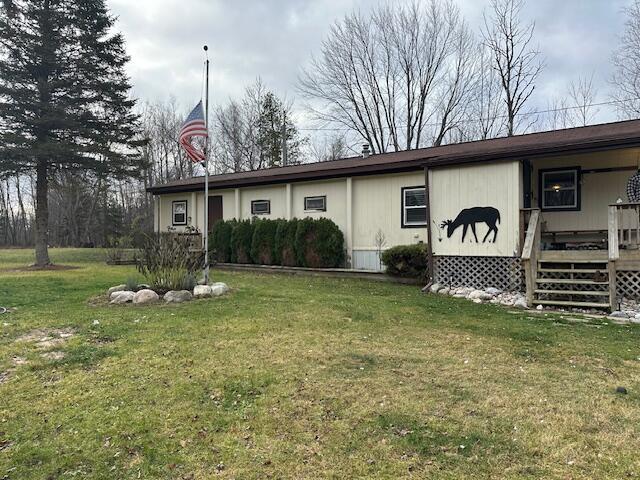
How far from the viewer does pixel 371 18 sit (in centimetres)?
2491

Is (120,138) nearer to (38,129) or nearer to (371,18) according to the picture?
(38,129)

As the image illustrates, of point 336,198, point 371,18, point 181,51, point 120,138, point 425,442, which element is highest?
point 371,18

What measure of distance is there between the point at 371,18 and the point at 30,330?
24817mm

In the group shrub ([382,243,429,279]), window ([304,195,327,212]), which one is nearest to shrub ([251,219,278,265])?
window ([304,195,327,212])

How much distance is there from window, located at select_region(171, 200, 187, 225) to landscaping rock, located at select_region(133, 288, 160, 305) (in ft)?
30.4

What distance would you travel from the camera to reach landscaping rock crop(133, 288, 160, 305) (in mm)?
7141

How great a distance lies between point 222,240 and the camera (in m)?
14.0

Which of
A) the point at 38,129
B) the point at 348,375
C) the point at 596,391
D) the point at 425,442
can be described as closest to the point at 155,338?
the point at 348,375

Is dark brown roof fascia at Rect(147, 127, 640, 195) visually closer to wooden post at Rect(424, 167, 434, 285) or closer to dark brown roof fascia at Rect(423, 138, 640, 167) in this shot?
dark brown roof fascia at Rect(423, 138, 640, 167)

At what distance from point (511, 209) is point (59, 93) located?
46.1 ft

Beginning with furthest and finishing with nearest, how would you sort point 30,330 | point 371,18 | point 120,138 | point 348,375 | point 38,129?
1. point 371,18
2. point 120,138
3. point 38,129
4. point 30,330
5. point 348,375

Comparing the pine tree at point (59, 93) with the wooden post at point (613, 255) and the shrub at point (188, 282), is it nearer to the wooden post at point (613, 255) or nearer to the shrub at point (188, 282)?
the shrub at point (188, 282)

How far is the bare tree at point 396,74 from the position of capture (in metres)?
24.3

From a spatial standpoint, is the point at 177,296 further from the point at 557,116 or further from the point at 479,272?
the point at 557,116
